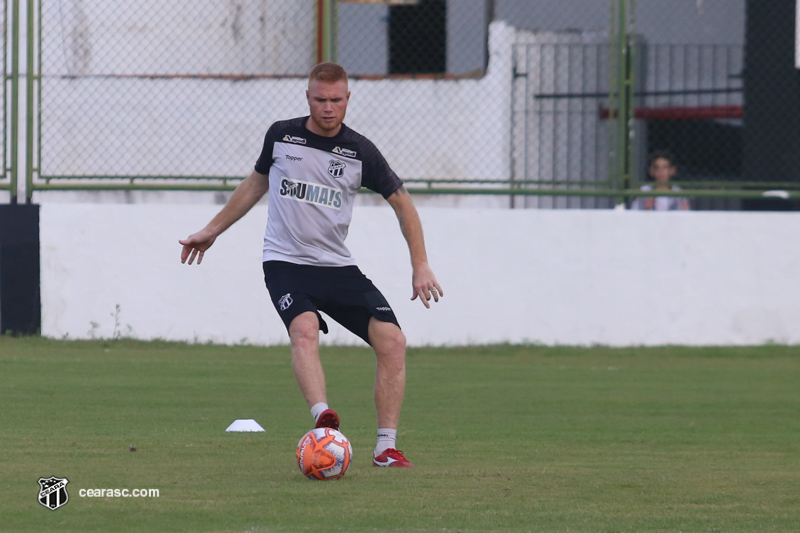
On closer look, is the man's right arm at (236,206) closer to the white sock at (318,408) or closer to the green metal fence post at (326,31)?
the white sock at (318,408)

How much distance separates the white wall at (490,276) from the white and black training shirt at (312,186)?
662 centimetres

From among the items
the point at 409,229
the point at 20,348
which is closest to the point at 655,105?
the point at 20,348

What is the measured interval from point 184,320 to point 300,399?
13.5 feet

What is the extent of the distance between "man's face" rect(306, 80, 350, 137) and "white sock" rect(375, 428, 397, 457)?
1424mm

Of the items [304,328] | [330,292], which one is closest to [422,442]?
[330,292]

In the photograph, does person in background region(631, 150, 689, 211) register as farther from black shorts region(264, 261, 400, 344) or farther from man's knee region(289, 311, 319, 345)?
man's knee region(289, 311, 319, 345)

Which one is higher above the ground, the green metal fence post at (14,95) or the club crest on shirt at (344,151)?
the green metal fence post at (14,95)

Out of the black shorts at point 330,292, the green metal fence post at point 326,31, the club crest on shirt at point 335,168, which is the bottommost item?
the black shorts at point 330,292

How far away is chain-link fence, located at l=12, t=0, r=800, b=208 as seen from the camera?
13.8 meters

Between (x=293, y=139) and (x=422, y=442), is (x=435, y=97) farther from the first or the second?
(x=293, y=139)

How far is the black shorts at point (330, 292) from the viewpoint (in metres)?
6.13

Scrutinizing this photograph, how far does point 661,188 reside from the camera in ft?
44.0

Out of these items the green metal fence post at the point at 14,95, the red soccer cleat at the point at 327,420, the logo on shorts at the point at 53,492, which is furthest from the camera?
the green metal fence post at the point at 14,95

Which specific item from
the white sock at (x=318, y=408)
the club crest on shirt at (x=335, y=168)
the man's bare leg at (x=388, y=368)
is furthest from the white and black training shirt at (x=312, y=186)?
A: the white sock at (x=318, y=408)
